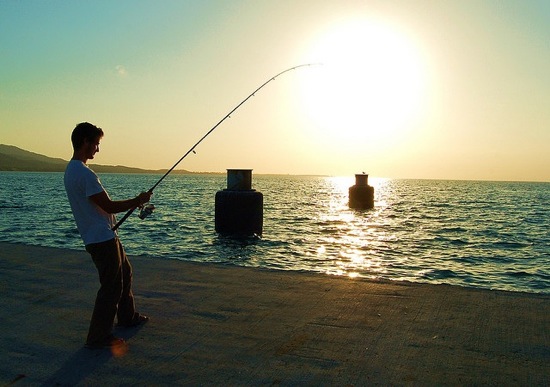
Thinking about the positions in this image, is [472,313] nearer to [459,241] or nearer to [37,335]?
[37,335]

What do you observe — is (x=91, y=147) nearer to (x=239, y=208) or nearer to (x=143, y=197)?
(x=143, y=197)

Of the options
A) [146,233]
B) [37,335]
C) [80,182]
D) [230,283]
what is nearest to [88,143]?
[80,182]

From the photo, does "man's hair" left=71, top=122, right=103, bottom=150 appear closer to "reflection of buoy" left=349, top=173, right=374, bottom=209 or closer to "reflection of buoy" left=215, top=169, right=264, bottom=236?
"reflection of buoy" left=215, top=169, right=264, bottom=236

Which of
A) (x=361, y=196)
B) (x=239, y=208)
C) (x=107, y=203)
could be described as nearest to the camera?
(x=107, y=203)

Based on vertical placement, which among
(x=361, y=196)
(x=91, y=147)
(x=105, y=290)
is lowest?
(x=361, y=196)

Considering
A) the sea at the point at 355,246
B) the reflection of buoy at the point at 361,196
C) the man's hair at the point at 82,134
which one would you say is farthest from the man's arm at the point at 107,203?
the reflection of buoy at the point at 361,196

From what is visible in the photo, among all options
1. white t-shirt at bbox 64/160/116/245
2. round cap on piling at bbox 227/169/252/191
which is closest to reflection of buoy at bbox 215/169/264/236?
round cap on piling at bbox 227/169/252/191

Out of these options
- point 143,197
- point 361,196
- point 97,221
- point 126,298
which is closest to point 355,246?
point 126,298

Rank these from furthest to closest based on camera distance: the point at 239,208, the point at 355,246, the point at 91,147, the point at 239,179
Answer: the point at 239,179 < the point at 239,208 < the point at 355,246 < the point at 91,147

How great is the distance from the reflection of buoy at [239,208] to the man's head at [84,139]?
42.8ft

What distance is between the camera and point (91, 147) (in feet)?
13.2

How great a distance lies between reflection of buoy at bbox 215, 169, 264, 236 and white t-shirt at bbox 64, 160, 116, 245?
42.8 feet

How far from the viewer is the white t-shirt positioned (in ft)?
12.7

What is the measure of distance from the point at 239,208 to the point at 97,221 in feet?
43.2
